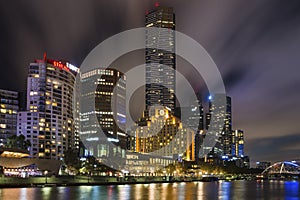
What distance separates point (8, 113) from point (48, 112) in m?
15.1

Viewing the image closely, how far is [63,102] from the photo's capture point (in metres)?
162

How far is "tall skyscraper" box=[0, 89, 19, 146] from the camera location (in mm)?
154750

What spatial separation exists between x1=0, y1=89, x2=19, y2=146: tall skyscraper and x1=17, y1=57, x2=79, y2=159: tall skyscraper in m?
6.32

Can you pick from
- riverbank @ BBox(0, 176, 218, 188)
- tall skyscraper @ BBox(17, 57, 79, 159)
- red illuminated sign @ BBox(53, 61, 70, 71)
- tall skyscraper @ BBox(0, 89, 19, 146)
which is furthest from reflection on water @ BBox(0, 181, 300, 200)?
red illuminated sign @ BBox(53, 61, 70, 71)

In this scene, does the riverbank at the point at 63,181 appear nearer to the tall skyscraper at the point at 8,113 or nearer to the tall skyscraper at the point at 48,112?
the tall skyscraper at the point at 48,112

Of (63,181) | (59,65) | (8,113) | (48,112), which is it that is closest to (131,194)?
(63,181)

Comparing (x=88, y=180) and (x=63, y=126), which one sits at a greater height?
(x=63, y=126)

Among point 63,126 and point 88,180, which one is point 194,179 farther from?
point 88,180

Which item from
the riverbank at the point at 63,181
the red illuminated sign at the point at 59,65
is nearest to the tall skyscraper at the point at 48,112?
the red illuminated sign at the point at 59,65

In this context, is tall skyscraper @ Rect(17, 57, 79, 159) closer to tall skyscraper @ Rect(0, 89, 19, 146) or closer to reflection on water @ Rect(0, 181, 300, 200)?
tall skyscraper @ Rect(0, 89, 19, 146)

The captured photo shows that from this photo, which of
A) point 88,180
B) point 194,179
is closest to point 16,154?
point 88,180

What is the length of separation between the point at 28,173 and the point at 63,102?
60603 mm

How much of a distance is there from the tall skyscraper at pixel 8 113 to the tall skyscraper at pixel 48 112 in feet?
20.8

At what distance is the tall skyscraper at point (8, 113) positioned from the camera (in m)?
155
